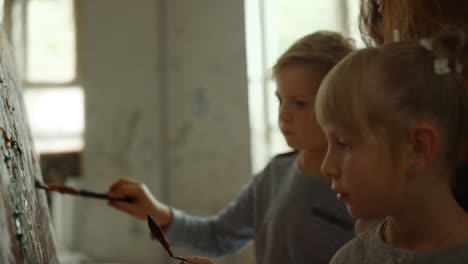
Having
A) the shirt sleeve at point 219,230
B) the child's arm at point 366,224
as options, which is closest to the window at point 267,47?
the shirt sleeve at point 219,230

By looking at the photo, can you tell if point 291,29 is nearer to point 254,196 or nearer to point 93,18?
point 93,18

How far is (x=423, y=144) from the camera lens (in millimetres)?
597

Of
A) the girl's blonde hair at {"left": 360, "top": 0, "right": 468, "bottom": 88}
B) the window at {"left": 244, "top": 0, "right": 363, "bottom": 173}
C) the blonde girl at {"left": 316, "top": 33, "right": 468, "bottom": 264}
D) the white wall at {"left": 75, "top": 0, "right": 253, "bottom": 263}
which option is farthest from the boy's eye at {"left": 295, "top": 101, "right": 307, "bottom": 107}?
the white wall at {"left": 75, "top": 0, "right": 253, "bottom": 263}

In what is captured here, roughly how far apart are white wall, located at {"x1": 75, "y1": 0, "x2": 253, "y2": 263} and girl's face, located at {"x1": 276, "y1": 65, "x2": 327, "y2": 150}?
1722 millimetres

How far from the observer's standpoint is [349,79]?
0.64 m

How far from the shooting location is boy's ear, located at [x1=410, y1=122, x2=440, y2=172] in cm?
59

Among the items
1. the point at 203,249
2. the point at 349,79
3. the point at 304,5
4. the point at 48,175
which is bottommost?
the point at 48,175

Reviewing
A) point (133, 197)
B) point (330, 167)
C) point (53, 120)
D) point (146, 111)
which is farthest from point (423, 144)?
point (53, 120)

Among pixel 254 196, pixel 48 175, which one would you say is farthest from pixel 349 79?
pixel 48 175

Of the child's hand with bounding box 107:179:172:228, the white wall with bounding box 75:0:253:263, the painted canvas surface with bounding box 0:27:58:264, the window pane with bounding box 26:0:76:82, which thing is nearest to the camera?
the painted canvas surface with bounding box 0:27:58:264

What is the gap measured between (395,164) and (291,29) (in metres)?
2.09

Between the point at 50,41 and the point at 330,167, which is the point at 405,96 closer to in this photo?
the point at 330,167

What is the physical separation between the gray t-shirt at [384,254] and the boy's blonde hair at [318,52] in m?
0.40

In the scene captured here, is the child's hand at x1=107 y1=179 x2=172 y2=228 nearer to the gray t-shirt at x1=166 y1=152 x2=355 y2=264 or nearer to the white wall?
the gray t-shirt at x1=166 y1=152 x2=355 y2=264
